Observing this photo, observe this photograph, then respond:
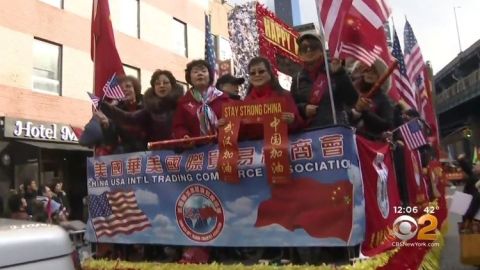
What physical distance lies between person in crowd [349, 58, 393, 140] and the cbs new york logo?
78 cm

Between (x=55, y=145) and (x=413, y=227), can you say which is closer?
(x=413, y=227)

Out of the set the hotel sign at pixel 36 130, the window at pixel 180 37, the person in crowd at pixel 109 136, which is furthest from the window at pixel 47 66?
the person in crowd at pixel 109 136

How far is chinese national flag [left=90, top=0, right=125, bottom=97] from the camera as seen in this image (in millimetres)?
5520

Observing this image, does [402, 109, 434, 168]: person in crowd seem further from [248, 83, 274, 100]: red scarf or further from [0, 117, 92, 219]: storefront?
[0, 117, 92, 219]: storefront

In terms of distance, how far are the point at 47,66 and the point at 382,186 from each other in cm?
1488

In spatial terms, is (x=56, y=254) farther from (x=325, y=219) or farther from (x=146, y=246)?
(x=146, y=246)

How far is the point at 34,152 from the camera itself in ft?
50.4

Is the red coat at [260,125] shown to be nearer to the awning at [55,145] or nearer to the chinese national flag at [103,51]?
the chinese national flag at [103,51]

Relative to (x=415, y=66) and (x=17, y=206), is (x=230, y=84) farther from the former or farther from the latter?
(x=17, y=206)

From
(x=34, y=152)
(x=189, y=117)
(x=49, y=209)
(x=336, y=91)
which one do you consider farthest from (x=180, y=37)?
(x=336, y=91)

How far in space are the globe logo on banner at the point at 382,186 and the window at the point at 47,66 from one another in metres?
14.3

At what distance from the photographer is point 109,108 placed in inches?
193

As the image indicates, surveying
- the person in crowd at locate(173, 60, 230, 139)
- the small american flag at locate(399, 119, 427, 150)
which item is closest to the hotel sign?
the person in crowd at locate(173, 60, 230, 139)

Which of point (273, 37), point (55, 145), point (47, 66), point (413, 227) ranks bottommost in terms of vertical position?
point (413, 227)
